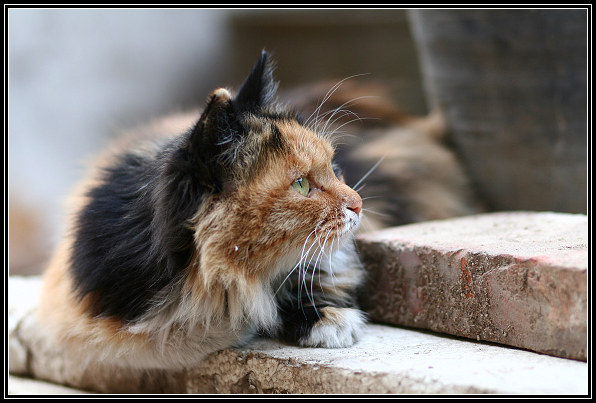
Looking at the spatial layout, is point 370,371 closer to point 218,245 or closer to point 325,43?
point 218,245

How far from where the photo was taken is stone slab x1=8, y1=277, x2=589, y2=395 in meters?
1.27

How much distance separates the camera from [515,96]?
8.16 feet

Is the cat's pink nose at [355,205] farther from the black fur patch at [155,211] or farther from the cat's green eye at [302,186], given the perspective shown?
the black fur patch at [155,211]

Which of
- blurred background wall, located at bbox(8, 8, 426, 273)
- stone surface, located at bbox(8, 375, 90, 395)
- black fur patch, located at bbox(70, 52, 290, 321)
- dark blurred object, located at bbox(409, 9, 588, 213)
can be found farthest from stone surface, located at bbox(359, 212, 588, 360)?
blurred background wall, located at bbox(8, 8, 426, 273)

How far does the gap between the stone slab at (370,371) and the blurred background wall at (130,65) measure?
258 centimetres

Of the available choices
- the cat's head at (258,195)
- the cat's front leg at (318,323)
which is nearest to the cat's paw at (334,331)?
the cat's front leg at (318,323)

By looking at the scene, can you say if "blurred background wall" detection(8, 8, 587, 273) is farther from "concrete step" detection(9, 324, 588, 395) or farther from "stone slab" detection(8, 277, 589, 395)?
"concrete step" detection(9, 324, 588, 395)

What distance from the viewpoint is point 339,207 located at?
157cm

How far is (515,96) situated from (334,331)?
158 centimetres

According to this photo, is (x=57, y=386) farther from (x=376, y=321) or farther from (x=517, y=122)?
(x=517, y=122)

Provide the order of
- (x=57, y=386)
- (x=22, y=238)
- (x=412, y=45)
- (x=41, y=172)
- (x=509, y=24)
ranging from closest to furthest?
1. (x=57, y=386)
2. (x=509, y=24)
3. (x=22, y=238)
4. (x=41, y=172)
5. (x=412, y=45)

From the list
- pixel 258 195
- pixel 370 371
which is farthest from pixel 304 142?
pixel 370 371

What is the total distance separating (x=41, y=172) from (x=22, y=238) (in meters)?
0.72
